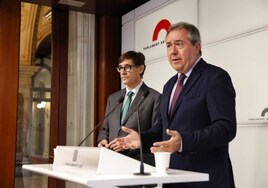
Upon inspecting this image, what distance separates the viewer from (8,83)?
4168mm


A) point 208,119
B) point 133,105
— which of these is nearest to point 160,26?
point 133,105

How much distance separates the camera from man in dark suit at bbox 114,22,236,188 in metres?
1.70

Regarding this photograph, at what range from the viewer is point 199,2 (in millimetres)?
3459

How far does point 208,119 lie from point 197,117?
59mm

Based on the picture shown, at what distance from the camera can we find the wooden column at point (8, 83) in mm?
4102

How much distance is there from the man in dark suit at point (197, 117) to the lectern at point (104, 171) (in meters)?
0.19

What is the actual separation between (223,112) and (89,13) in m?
3.36

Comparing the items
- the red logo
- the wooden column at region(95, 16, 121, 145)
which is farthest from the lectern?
the wooden column at region(95, 16, 121, 145)

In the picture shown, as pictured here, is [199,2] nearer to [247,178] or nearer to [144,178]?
[247,178]

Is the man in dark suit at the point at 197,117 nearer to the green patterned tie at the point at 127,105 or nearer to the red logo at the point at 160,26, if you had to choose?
the green patterned tie at the point at 127,105

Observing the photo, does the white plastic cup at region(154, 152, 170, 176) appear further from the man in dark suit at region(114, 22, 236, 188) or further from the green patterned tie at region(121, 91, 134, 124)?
the green patterned tie at region(121, 91, 134, 124)

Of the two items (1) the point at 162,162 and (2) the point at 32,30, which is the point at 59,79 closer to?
(2) the point at 32,30

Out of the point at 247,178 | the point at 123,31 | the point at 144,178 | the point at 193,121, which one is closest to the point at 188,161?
the point at 193,121

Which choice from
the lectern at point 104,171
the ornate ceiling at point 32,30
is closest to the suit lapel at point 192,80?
the lectern at point 104,171
